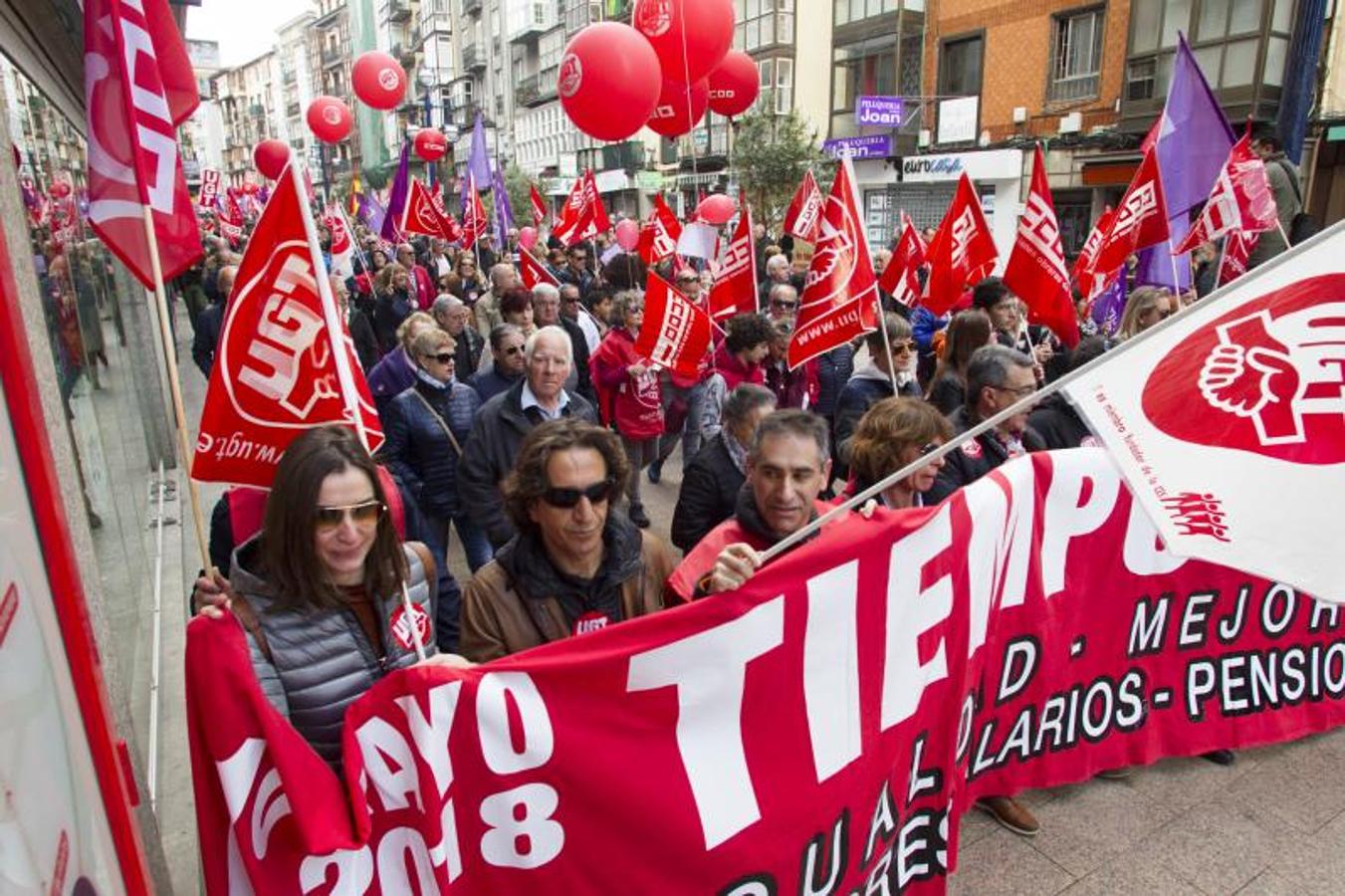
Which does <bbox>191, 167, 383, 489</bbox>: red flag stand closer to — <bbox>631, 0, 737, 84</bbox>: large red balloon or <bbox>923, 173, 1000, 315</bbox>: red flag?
<bbox>923, 173, 1000, 315</bbox>: red flag

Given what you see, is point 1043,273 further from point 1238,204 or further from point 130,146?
point 130,146

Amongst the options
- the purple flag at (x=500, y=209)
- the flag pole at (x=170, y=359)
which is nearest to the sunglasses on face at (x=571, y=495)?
the flag pole at (x=170, y=359)

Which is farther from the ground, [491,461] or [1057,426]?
[1057,426]

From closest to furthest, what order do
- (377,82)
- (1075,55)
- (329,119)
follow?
(377,82)
(329,119)
(1075,55)

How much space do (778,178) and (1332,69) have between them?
40.5 ft

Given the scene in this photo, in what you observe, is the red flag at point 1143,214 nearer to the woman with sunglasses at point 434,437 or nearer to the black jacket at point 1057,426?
the black jacket at point 1057,426

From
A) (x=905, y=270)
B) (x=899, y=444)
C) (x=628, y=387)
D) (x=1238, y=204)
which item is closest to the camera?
(x=899, y=444)

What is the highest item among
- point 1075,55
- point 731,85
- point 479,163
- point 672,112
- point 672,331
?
point 1075,55

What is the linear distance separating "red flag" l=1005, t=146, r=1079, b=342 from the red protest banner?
288 centimetres

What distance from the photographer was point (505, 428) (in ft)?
13.9

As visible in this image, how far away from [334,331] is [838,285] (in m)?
3.10

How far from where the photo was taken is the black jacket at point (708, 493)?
362 centimetres

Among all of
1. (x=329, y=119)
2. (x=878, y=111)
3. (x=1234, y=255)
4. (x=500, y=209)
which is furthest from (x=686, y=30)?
(x=878, y=111)

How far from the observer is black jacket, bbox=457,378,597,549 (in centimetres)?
420
